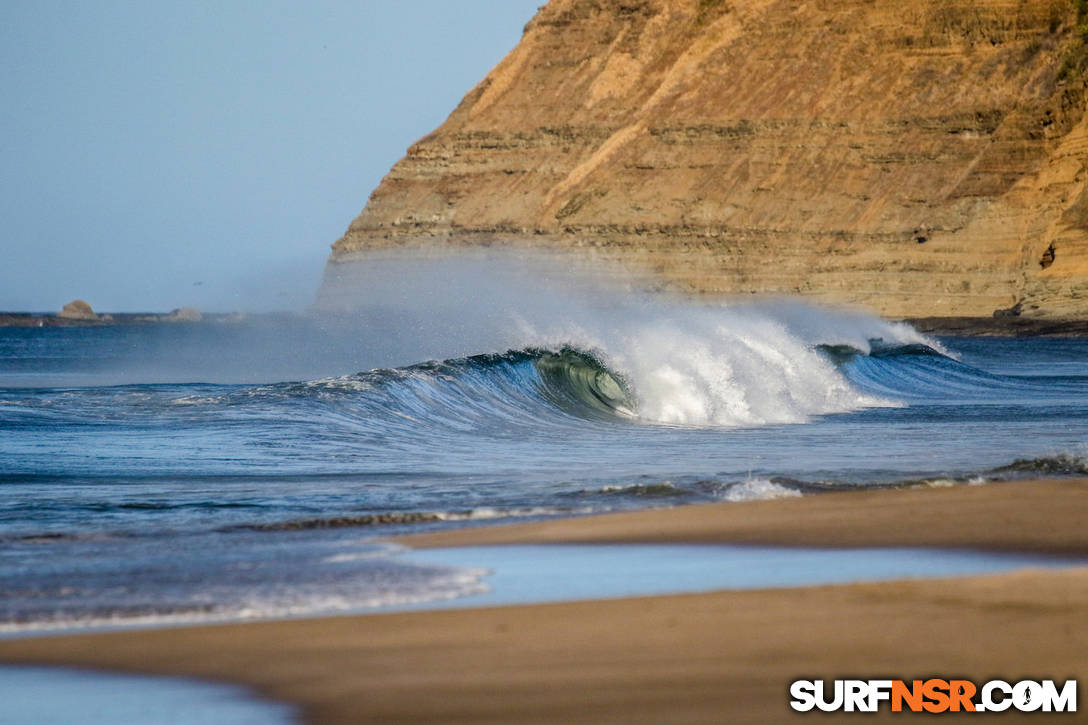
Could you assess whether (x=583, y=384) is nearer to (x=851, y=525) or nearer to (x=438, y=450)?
(x=438, y=450)

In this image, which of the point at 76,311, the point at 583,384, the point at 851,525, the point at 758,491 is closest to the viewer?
the point at 851,525

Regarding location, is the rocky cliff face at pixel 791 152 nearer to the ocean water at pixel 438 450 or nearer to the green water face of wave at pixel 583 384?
the ocean water at pixel 438 450

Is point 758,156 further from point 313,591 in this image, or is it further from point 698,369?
point 313,591

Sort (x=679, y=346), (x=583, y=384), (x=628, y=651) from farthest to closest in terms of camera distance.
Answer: (x=679, y=346) < (x=583, y=384) < (x=628, y=651)

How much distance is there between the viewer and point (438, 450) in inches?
456

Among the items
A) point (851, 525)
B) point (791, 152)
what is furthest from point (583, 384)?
point (791, 152)

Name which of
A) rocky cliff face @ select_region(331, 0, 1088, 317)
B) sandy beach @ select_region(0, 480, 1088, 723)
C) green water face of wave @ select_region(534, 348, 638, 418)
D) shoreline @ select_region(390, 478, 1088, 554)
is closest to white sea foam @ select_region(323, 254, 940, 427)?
green water face of wave @ select_region(534, 348, 638, 418)

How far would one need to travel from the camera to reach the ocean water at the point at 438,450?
5.89m

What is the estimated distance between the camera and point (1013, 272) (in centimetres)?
5906

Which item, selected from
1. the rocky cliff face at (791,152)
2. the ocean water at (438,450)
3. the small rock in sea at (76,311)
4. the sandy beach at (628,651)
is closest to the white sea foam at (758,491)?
the ocean water at (438,450)

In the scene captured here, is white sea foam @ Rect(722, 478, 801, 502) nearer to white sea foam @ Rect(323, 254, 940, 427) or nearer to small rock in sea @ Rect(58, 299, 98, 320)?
white sea foam @ Rect(323, 254, 940, 427)

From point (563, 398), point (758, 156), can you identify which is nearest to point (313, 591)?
point (563, 398)

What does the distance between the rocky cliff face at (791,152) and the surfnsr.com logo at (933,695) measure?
53220 mm

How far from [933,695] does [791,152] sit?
69263mm
